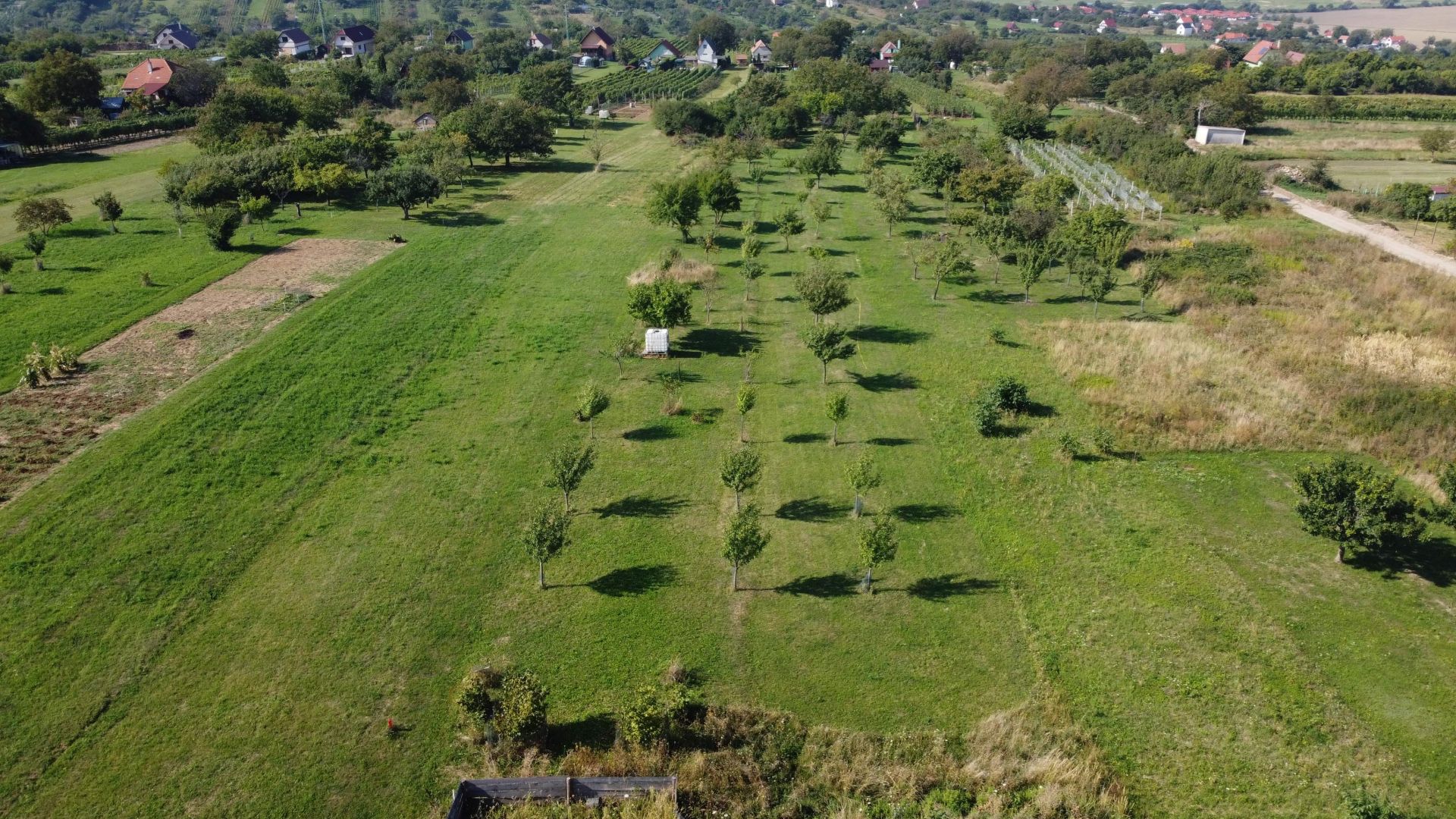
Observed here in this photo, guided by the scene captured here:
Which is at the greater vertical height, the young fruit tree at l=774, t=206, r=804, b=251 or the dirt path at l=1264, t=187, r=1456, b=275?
the young fruit tree at l=774, t=206, r=804, b=251

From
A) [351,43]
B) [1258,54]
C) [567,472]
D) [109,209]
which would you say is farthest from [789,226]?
[1258,54]

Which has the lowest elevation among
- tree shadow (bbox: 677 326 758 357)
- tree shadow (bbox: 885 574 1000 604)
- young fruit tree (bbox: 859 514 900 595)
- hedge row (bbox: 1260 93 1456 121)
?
tree shadow (bbox: 885 574 1000 604)

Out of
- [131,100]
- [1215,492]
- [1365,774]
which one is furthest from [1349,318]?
[131,100]

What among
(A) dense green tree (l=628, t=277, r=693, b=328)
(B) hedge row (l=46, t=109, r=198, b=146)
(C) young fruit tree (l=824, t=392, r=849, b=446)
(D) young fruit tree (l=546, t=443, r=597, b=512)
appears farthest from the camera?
(B) hedge row (l=46, t=109, r=198, b=146)

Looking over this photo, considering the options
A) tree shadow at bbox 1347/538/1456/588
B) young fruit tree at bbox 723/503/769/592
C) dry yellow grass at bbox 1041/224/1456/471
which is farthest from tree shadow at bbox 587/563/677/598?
tree shadow at bbox 1347/538/1456/588

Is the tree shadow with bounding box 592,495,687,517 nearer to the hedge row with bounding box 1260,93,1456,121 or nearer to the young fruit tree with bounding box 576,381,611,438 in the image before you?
the young fruit tree with bounding box 576,381,611,438

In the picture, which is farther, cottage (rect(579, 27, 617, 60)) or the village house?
cottage (rect(579, 27, 617, 60))

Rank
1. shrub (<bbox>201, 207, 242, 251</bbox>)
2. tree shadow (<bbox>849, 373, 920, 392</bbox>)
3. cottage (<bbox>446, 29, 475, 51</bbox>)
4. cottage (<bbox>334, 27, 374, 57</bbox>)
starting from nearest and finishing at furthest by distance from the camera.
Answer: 1. tree shadow (<bbox>849, 373, 920, 392</bbox>)
2. shrub (<bbox>201, 207, 242, 251</bbox>)
3. cottage (<bbox>334, 27, 374, 57</bbox>)
4. cottage (<bbox>446, 29, 475, 51</bbox>)
